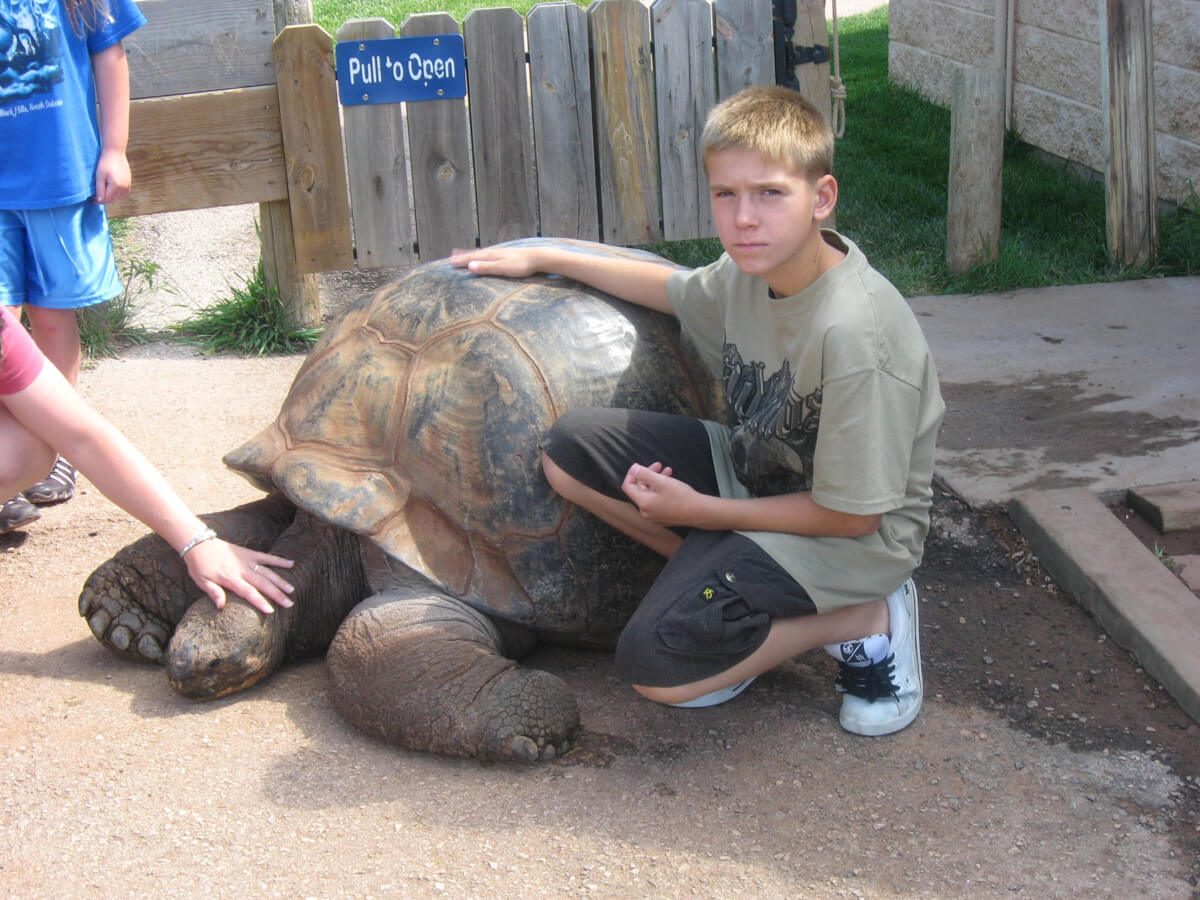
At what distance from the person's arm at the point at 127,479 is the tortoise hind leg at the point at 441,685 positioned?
0.29 meters

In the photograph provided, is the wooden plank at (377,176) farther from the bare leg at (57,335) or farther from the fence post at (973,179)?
the fence post at (973,179)

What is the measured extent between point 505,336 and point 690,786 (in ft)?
3.77

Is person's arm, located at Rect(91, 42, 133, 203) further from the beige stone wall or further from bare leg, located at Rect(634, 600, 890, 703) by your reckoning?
the beige stone wall

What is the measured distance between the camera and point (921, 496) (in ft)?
9.61

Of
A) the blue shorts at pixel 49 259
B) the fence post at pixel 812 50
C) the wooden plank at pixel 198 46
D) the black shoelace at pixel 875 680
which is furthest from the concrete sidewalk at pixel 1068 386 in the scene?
the wooden plank at pixel 198 46

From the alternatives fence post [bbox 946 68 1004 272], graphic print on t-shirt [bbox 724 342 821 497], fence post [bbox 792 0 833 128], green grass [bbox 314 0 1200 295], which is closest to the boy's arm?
graphic print on t-shirt [bbox 724 342 821 497]

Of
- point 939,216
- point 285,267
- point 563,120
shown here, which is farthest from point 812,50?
point 285,267

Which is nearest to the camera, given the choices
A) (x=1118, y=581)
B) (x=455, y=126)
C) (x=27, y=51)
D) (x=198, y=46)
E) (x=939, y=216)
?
(x=1118, y=581)

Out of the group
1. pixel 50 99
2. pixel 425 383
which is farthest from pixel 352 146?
pixel 425 383

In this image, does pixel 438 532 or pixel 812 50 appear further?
pixel 812 50

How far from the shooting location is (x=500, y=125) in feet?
18.7

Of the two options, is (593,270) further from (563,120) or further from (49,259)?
(563,120)

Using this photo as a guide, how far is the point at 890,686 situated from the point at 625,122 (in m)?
3.50

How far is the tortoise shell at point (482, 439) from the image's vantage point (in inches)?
121
